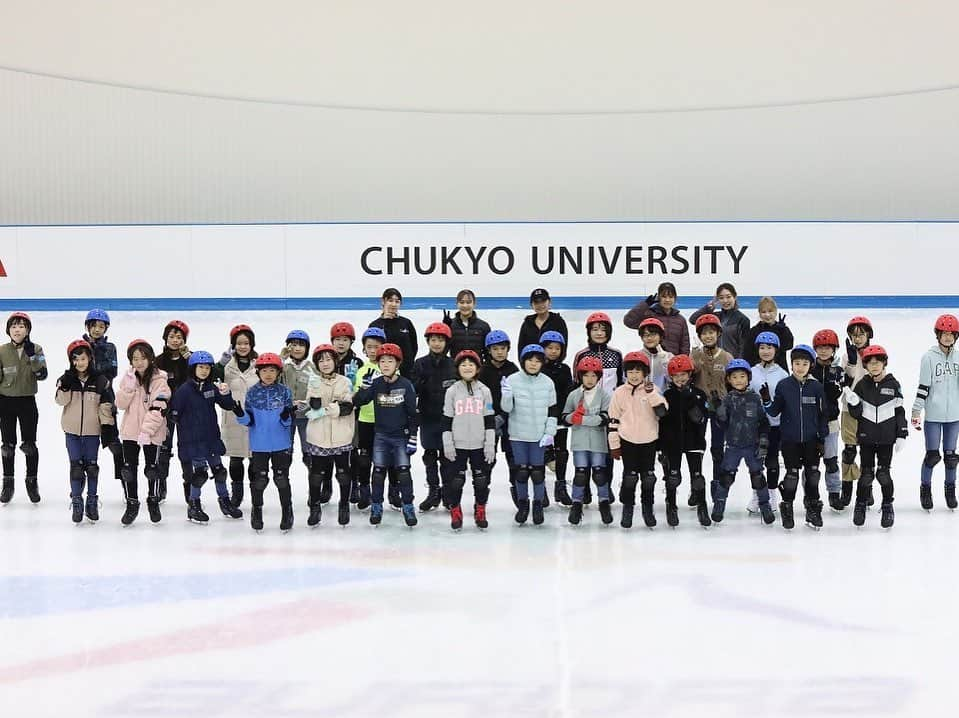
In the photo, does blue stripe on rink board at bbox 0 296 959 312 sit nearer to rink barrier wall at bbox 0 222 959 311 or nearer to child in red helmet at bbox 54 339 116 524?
rink barrier wall at bbox 0 222 959 311

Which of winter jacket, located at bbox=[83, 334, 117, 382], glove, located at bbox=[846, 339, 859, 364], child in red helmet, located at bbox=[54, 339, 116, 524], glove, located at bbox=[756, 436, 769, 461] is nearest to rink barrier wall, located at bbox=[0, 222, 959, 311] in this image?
glove, located at bbox=[846, 339, 859, 364]

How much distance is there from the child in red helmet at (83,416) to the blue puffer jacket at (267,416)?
1081 millimetres

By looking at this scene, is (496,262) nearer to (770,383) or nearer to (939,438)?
(770,383)

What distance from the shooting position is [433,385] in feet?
26.1

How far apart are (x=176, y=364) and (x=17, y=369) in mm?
1208

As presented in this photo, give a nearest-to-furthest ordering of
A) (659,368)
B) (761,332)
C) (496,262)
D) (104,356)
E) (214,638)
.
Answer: (214,638)
(104,356)
(659,368)
(761,332)
(496,262)

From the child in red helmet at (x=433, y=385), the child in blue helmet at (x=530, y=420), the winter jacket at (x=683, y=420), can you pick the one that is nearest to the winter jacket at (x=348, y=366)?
the child in red helmet at (x=433, y=385)

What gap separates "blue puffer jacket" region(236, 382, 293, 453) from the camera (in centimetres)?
744

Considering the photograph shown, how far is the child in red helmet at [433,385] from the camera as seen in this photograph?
796 cm

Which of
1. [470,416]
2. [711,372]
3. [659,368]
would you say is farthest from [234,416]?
[711,372]

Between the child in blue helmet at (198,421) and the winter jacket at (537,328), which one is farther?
the winter jacket at (537,328)

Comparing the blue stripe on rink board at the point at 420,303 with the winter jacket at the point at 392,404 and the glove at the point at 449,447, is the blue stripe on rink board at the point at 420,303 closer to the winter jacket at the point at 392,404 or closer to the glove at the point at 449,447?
the winter jacket at the point at 392,404

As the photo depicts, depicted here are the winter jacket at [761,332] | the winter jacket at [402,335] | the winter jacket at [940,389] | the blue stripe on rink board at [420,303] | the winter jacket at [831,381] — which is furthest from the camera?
the blue stripe on rink board at [420,303]
